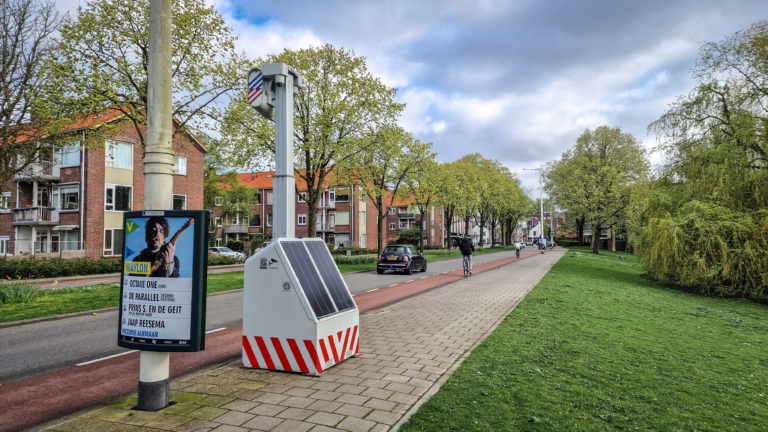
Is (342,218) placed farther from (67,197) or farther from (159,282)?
(159,282)

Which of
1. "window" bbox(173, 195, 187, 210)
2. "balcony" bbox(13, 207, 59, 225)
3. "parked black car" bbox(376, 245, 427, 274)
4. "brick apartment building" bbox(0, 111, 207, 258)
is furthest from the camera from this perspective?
"window" bbox(173, 195, 187, 210)

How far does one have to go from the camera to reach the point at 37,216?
31.0 meters

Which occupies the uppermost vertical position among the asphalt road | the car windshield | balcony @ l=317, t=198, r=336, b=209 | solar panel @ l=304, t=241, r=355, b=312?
balcony @ l=317, t=198, r=336, b=209

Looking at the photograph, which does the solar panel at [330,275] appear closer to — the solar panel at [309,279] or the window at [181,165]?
the solar panel at [309,279]

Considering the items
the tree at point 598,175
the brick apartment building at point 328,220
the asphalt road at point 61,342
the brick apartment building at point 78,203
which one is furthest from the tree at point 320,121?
the brick apartment building at point 328,220

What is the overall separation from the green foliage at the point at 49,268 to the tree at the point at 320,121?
9.14 meters

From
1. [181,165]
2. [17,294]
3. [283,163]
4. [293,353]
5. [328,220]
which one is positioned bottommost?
[17,294]

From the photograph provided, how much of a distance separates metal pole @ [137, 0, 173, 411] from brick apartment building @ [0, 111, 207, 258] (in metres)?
25.4

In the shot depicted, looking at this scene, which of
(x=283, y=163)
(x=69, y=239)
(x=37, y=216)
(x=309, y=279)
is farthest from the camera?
(x=37, y=216)

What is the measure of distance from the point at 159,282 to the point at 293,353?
189 cm

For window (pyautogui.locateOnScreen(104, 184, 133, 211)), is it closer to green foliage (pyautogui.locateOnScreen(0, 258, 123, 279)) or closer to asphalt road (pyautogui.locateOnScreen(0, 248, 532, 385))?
green foliage (pyautogui.locateOnScreen(0, 258, 123, 279))

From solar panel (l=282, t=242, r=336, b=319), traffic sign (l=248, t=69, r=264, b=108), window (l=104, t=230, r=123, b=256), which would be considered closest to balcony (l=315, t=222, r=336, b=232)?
window (l=104, t=230, r=123, b=256)

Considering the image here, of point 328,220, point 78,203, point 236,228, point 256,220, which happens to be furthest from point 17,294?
point 256,220

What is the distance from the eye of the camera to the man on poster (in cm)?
407
